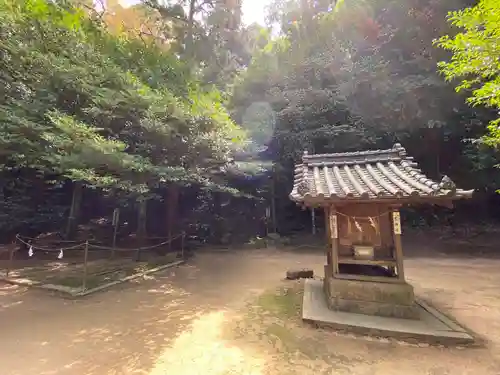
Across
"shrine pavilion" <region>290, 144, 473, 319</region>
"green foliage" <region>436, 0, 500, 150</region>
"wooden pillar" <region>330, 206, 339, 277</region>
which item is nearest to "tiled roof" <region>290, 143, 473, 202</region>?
"shrine pavilion" <region>290, 144, 473, 319</region>

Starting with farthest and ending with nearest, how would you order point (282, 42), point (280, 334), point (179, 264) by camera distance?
point (282, 42) → point (179, 264) → point (280, 334)

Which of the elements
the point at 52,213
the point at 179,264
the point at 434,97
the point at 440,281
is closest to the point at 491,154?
the point at 434,97

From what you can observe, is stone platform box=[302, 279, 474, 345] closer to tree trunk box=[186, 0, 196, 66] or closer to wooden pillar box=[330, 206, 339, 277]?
wooden pillar box=[330, 206, 339, 277]

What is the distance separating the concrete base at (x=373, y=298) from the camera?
4.91 m

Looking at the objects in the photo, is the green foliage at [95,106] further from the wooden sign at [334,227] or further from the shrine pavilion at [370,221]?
the wooden sign at [334,227]

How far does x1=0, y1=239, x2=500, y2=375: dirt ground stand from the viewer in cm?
351

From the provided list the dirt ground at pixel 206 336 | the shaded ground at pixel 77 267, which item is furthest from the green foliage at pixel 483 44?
the shaded ground at pixel 77 267

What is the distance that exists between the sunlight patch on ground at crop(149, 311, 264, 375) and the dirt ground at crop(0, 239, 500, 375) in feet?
0.05

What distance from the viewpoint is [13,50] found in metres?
7.04

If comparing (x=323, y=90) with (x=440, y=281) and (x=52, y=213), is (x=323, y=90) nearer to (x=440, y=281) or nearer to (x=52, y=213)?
(x=440, y=281)

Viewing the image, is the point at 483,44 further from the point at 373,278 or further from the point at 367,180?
the point at 373,278

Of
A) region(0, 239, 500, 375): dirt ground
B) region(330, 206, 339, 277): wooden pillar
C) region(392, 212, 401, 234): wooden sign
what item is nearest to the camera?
region(0, 239, 500, 375): dirt ground

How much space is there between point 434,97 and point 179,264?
1385 cm

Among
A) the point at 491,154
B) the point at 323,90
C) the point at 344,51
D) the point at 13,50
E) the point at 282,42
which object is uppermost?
the point at 282,42
